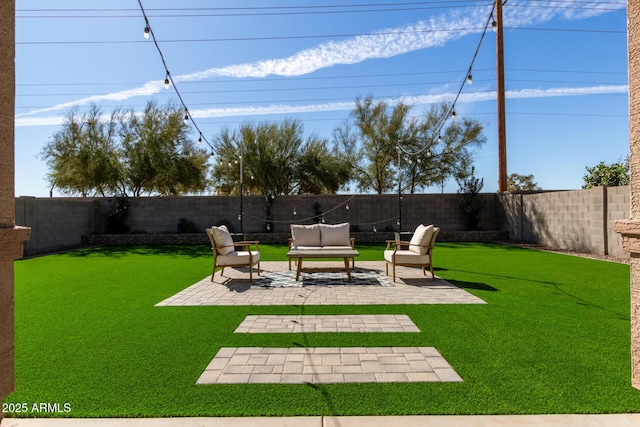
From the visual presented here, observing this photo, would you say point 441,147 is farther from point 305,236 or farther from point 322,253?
point 322,253

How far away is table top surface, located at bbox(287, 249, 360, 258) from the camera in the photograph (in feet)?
22.5

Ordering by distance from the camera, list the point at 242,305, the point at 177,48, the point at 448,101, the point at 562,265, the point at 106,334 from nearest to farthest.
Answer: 1. the point at 106,334
2. the point at 242,305
3. the point at 562,265
4. the point at 177,48
5. the point at 448,101

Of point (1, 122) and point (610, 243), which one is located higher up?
point (1, 122)

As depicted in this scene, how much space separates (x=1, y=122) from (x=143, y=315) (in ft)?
10.7

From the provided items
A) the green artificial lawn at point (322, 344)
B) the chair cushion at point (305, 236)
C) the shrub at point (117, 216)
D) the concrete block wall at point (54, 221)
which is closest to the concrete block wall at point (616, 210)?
the green artificial lawn at point (322, 344)

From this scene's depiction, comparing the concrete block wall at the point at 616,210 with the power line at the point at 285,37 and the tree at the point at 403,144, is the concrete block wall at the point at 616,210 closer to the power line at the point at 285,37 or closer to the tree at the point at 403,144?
the power line at the point at 285,37

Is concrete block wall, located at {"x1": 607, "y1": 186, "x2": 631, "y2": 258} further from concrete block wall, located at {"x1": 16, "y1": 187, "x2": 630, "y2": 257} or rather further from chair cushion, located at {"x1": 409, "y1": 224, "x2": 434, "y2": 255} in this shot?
chair cushion, located at {"x1": 409, "y1": 224, "x2": 434, "y2": 255}

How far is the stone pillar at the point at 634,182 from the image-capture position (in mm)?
1773

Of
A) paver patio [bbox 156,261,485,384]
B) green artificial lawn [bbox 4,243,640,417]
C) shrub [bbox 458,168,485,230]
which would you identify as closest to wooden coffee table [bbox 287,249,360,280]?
paver patio [bbox 156,261,485,384]

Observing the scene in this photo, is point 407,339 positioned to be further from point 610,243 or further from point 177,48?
point 177,48

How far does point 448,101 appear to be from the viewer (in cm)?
1930

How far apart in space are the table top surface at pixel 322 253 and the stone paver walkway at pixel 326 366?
3537 mm

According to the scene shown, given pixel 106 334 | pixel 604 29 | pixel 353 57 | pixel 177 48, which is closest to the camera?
pixel 106 334

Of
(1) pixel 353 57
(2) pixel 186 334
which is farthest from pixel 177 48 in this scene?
(2) pixel 186 334
